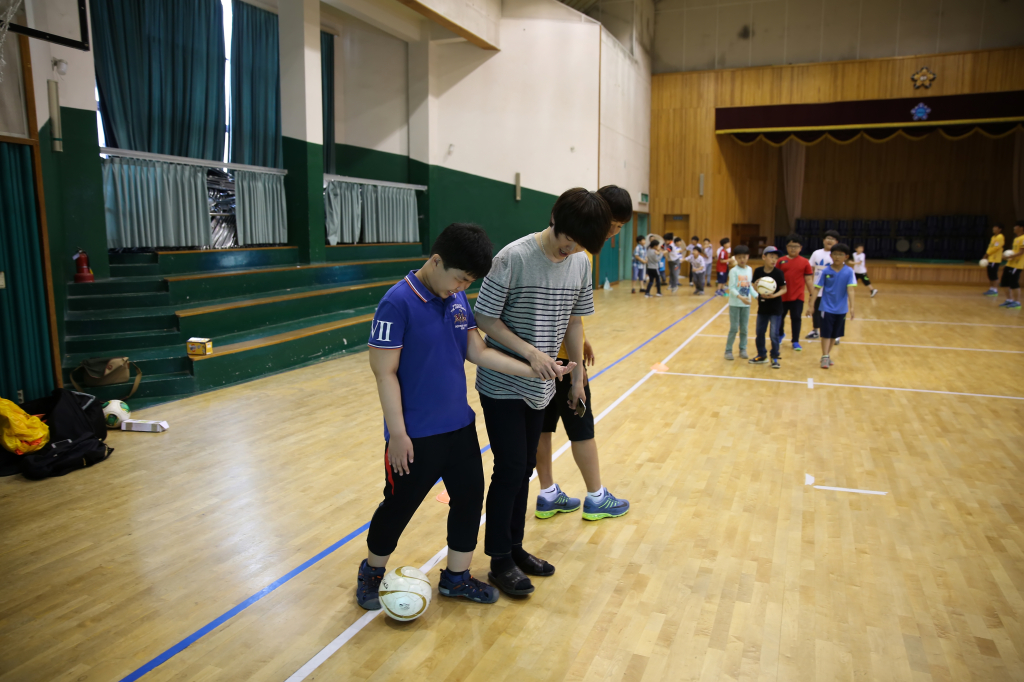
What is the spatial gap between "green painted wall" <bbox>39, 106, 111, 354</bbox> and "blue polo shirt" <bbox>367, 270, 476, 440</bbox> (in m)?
5.58

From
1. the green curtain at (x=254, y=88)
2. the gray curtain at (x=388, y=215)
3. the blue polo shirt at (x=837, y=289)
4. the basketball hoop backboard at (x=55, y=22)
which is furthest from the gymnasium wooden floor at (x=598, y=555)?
the green curtain at (x=254, y=88)

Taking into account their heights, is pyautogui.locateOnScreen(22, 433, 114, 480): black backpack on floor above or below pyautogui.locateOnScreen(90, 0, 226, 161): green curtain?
below

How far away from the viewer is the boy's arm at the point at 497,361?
8.50ft

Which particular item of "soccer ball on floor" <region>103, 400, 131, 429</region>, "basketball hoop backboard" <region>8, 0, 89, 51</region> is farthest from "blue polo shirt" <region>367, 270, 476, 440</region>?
"basketball hoop backboard" <region>8, 0, 89, 51</region>

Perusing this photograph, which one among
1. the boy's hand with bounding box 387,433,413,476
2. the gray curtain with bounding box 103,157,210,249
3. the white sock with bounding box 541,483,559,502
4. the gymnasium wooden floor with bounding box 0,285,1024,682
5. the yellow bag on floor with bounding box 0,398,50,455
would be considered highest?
the gray curtain with bounding box 103,157,210,249

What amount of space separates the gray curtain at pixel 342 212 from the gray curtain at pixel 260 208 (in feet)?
2.74

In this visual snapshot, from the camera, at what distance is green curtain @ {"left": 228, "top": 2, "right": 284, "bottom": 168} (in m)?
11.4

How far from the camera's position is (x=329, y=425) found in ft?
18.5

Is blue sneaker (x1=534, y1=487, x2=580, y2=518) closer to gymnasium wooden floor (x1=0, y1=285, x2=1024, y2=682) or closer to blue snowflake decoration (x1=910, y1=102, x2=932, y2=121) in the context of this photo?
gymnasium wooden floor (x1=0, y1=285, x2=1024, y2=682)

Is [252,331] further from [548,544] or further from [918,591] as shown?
[918,591]

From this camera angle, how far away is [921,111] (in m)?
17.8

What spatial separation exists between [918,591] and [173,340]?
6.59 metres

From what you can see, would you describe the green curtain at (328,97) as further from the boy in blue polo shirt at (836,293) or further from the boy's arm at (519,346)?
the boy's arm at (519,346)

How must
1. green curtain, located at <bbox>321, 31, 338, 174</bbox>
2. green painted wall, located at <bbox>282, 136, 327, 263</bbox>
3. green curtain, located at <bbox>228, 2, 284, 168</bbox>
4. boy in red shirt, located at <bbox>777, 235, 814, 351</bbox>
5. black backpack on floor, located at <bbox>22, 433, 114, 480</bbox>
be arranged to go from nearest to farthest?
black backpack on floor, located at <bbox>22, 433, 114, 480</bbox>, boy in red shirt, located at <bbox>777, 235, 814, 351</bbox>, green painted wall, located at <bbox>282, 136, 327, 263</bbox>, green curtain, located at <bbox>228, 2, 284, 168</bbox>, green curtain, located at <bbox>321, 31, 338, 174</bbox>
